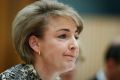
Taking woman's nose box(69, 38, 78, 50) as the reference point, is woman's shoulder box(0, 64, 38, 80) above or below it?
below

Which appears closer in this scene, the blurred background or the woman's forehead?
the woman's forehead

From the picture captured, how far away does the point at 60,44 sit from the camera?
2020mm

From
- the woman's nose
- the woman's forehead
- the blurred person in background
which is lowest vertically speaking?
the blurred person in background

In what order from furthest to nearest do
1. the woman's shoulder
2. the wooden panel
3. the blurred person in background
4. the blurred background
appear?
1. the blurred background
2. the wooden panel
3. the blurred person in background
4. the woman's shoulder

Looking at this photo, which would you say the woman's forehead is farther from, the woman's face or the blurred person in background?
the blurred person in background

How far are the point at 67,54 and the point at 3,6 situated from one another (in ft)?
9.16

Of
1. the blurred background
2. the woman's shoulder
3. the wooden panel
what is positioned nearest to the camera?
the woman's shoulder

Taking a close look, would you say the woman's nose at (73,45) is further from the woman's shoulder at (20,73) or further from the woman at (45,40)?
the woman's shoulder at (20,73)

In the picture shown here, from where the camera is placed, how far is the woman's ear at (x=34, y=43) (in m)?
2.06

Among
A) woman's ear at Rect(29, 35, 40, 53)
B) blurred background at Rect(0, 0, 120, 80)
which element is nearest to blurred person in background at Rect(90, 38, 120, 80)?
woman's ear at Rect(29, 35, 40, 53)

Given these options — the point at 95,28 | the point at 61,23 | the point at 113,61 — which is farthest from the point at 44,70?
the point at 95,28

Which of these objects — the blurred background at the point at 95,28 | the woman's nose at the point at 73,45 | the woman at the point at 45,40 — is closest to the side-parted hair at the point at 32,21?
the woman at the point at 45,40

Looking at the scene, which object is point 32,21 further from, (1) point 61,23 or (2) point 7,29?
(2) point 7,29

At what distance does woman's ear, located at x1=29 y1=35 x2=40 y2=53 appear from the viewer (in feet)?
6.76
